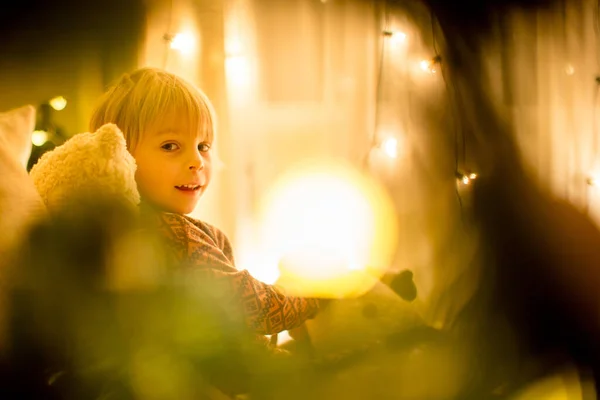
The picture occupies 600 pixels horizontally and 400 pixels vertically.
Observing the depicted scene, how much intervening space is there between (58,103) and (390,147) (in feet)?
3.06

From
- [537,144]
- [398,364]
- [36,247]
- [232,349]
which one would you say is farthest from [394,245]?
[36,247]

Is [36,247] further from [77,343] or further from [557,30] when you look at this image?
[557,30]

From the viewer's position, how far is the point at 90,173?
0.78 m

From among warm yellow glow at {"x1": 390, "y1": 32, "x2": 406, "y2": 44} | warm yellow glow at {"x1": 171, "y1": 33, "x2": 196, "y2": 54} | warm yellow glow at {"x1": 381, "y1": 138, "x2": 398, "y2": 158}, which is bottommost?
warm yellow glow at {"x1": 381, "y1": 138, "x2": 398, "y2": 158}

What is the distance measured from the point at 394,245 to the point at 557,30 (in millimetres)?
830

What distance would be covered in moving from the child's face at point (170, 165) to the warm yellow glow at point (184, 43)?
427 millimetres

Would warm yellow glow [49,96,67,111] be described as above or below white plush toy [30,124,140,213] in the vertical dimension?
above

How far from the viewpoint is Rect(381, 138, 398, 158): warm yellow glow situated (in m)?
1.37

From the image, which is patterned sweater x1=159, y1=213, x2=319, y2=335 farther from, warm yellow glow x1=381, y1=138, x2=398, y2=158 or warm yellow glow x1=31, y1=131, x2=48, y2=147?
warm yellow glow x1=381, y1=138, x2=398, y2=158

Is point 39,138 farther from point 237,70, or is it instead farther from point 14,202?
point 237,70

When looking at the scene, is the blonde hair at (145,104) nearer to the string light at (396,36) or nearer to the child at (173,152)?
the child at (173,152)

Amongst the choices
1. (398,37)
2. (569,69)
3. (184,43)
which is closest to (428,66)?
(398,37)

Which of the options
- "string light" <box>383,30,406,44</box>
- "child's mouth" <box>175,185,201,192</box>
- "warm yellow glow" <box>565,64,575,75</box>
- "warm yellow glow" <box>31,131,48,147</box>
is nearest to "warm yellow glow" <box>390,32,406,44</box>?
"string light" <box>383,30,406,44</box>

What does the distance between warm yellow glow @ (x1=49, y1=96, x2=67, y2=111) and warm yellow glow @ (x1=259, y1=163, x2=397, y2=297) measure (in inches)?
23.5
